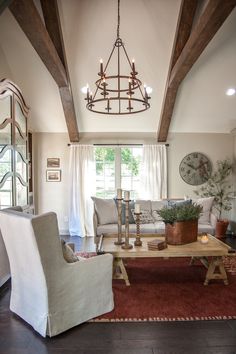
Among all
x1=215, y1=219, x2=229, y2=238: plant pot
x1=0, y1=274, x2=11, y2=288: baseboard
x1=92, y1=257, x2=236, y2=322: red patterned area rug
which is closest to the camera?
x1=92, y1=257, x2=236, y2=322: red patterned area rug

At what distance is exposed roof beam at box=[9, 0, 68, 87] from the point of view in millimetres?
2902

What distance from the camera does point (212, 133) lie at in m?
6.54

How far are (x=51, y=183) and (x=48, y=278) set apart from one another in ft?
14.5

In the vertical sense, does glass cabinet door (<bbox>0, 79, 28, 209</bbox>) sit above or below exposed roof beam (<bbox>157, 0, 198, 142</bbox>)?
below

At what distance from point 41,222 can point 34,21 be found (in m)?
2.40

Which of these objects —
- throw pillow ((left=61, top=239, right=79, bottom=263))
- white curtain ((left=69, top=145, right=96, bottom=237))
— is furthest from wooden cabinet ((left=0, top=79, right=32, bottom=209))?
white curtain ((left=69, top=145, right=96, bottom=237))

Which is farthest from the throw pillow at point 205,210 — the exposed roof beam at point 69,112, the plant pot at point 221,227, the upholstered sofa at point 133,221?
the exposed roof beam at point 69,112

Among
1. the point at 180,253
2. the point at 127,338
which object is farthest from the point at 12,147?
the point at 127,338

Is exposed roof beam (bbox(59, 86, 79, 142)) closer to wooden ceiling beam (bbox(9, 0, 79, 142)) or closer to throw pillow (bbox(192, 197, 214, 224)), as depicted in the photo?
wooden ceiling beam (bbox(9, 0, 79, 142))

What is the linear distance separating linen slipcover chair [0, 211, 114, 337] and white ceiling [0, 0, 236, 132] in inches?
128

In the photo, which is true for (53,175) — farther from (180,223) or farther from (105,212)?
(180,223)

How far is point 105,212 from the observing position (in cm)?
500

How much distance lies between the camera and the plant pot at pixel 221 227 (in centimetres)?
580

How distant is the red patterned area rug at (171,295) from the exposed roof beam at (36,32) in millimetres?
3206
